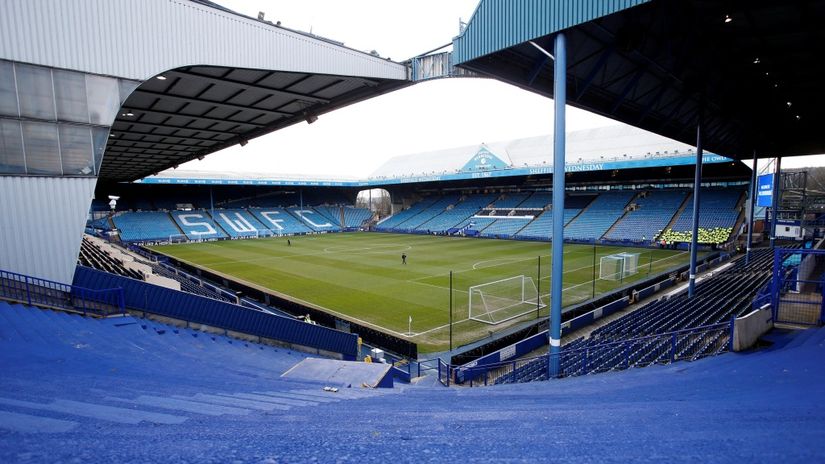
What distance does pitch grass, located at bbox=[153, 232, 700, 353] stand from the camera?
19.7 meters

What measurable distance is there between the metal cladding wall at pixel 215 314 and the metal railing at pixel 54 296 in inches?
22.0

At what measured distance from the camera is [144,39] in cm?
1011

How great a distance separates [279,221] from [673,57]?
65774 mm

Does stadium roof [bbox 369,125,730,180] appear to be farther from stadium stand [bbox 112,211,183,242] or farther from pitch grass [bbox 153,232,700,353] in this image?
stadium stand [bbox 112,211,183,242]

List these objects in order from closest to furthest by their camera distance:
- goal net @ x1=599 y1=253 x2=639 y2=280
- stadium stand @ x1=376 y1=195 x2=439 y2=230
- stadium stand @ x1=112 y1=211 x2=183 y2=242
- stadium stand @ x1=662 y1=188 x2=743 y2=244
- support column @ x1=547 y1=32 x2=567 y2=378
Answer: support column @ x1=547 y1=32 x2=567 y2=378 → goal net @ x1=599 y1=253 x2=639 y2=280 → stadium stand @ x1=662 y1=188 x2=743 y2=244 → stadium stand @ x1=112 y1=211 x2=183 y2=242 → stadium stand @ x1=376 y1=195 x2=439 y2=230

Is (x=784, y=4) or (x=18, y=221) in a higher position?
(x=784, y=4)

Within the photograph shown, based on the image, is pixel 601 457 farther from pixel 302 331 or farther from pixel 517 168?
pixel 517 168

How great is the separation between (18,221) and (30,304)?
1.95 metres

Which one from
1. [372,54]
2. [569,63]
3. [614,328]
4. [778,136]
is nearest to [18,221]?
[372,54]

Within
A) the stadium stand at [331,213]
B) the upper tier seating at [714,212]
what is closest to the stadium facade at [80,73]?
the upper tier seating at [714,212]

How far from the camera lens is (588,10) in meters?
7.65

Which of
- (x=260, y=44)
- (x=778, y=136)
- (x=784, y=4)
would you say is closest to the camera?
(x=784, y=4)

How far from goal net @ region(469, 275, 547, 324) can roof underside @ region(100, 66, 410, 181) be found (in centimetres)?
1195

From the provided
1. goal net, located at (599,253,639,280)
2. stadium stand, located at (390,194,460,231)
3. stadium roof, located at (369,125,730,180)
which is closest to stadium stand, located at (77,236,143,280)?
goal net, located at (599,253,639,280)
